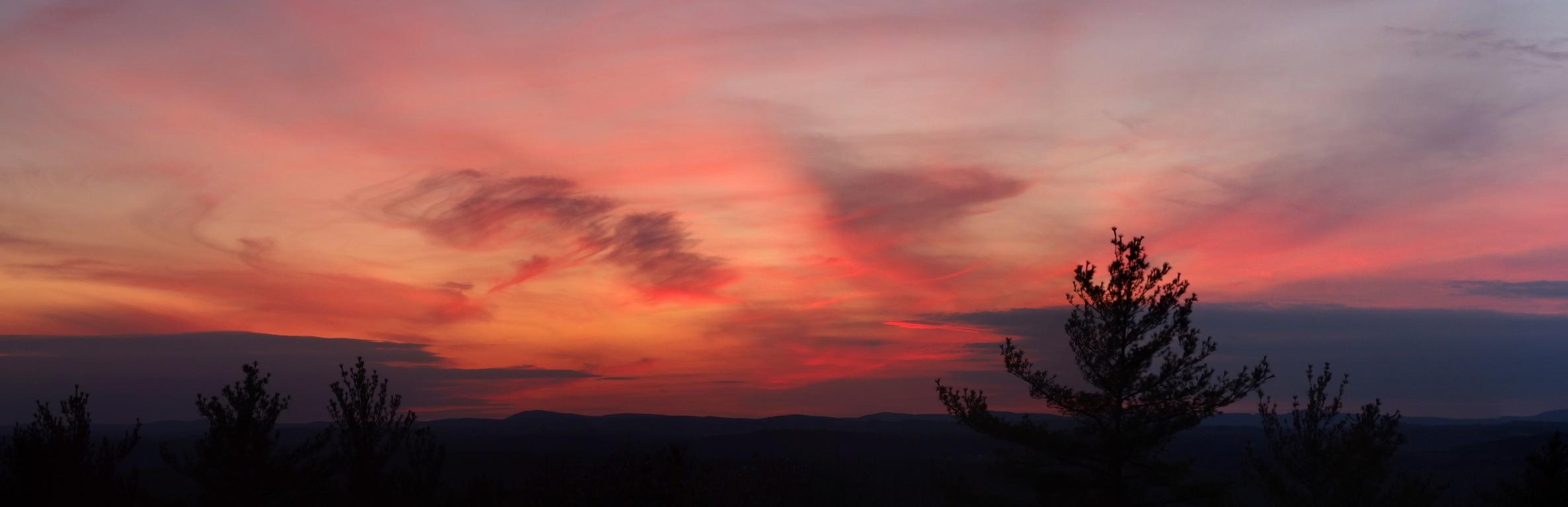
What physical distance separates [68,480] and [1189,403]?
2781 cm

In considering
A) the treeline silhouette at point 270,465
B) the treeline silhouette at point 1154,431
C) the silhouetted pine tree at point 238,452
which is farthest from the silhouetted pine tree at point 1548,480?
the silhouetted pine tree at point 238,452

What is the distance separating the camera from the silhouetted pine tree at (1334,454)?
2620cm

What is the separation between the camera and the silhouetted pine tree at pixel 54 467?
23391 millimetres

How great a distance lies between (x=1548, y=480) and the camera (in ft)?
87.6

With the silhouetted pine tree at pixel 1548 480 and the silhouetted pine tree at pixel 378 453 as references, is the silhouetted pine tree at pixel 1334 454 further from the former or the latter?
the silhouetted pine tree at pixel 378 453

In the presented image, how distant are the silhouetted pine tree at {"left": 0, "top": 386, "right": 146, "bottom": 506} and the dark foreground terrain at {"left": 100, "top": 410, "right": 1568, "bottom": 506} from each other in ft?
7.64

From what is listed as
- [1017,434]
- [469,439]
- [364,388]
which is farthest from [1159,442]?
[469,439]

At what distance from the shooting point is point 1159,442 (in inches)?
971

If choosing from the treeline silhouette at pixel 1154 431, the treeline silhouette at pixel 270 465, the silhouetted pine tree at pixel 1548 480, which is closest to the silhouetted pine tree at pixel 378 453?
the treeline silhouette at pixel 270 465

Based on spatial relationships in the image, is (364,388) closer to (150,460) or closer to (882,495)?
(882,495)

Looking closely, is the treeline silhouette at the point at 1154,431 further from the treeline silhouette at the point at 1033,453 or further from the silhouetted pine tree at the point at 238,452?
the silhouetted pine tree at the point at 238,452

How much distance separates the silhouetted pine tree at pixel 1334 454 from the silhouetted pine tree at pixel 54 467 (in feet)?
98.7

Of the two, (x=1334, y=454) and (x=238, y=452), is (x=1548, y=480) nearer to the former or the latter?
(x=1334, y=454)

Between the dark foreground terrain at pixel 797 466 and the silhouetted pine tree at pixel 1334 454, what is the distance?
1.22 meters
